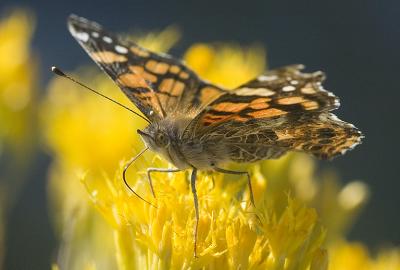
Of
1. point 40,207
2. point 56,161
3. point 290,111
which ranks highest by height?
point 290,111

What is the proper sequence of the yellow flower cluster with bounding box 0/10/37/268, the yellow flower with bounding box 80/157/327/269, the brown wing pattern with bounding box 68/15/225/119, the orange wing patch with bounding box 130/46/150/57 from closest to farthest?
the yellow flower with bounding box 80/157/327/269 → the brown wing pattern with bounding box 68/15/225/119 → the orange wing patch with bounding box 130/46/150/57 → the yellow flower cluster with bounding box 0/10/37/268

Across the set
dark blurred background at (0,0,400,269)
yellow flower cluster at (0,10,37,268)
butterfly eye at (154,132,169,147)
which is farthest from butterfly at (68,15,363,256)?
dark blurred background at (0,0,400,269)

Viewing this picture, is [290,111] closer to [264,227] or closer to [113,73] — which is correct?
[264,227]

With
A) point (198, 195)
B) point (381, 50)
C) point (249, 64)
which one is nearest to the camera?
point (198, 195)

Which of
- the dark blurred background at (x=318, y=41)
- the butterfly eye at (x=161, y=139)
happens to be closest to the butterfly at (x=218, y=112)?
the butterfly eye at (x=161, y=139)

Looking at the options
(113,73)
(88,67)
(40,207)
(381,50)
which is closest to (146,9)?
(381,50)

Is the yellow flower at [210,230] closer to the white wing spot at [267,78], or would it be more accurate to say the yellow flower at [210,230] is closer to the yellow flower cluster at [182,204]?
the yellow flower cluster at [182,204]

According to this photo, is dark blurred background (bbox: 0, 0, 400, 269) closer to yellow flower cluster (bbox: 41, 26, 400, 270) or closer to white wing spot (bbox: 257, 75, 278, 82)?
yellow flower cluster (bbox: 41, 26, 400, 270)

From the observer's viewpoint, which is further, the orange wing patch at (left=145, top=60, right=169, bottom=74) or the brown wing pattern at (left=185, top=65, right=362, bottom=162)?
the orange wing patch at (left=145, top=60, right=169, bottom=74)

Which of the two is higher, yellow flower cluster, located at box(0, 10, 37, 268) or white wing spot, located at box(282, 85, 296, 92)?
white wing spot, located at box(282, 85, 296, 92)
